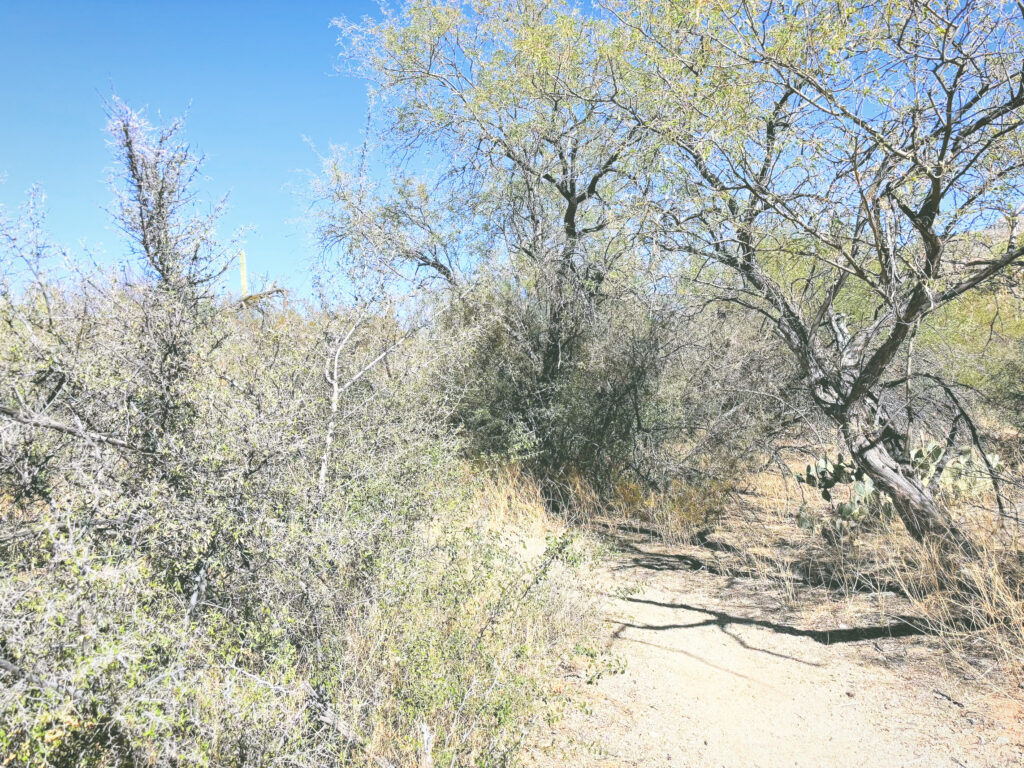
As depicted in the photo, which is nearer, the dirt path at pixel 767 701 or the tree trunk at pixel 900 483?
the dirt path at pixel 767 701

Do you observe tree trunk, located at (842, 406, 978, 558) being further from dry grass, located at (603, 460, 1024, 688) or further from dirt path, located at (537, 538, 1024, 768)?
dirt path, located at (537, 538, 1024, 768)

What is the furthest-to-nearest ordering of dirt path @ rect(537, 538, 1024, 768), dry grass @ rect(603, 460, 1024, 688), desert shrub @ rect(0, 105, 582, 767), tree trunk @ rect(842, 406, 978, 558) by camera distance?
1. tree trunk @ rect(842, 406, 978, 558)
2. dry grass @ rect(603, 460, 1024, 688)
3. dirt path @ rect(537, 538, 1024, 768)
4. desert shrub @ rect(0, 105, 582, 767)

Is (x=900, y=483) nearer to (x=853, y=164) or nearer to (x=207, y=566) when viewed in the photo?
(x=853, y=164)

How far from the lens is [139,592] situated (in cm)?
301

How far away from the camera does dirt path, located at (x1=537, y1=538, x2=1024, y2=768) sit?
10.7ft

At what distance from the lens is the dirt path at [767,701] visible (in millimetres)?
3268

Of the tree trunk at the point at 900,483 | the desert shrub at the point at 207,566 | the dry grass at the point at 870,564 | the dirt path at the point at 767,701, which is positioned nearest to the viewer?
the desert shrub at the point at 207,566

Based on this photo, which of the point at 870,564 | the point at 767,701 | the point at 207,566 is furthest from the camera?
the point at 870,564

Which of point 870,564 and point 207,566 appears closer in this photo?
point 207,566

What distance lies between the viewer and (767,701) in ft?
12.5

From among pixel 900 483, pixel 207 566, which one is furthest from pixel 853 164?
pixel 207 566

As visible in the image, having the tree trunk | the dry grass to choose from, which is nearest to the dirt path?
the dry grass

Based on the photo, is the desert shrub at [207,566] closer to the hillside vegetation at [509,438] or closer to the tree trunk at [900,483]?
the hillside vegetation at [509,438]

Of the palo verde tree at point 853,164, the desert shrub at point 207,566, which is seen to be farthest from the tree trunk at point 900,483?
the desert shrub at point 207,566
